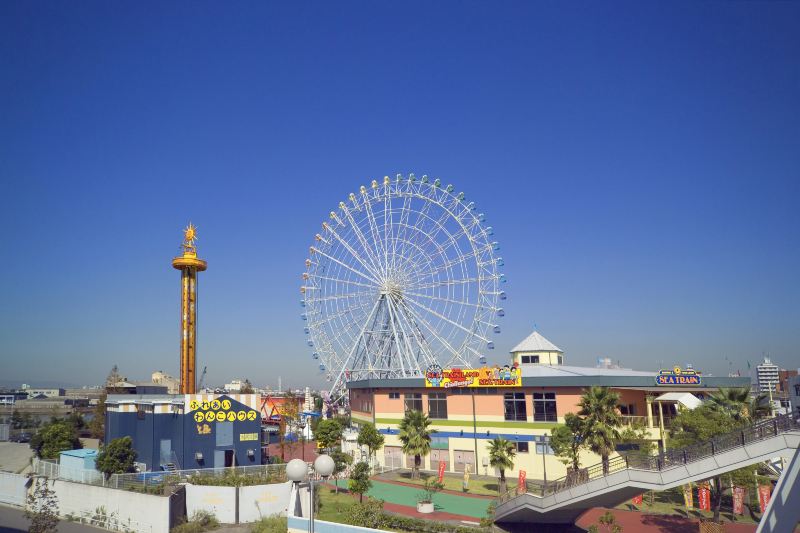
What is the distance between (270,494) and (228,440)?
11862 millimetres

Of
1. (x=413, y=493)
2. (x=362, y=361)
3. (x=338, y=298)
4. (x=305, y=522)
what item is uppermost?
(x=338, y=298)

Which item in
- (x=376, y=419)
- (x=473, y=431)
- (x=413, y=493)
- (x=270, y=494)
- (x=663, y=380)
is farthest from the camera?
(x=376, y=419)

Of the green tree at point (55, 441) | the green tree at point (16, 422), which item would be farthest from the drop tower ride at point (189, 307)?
the green tree at point (16, 422)

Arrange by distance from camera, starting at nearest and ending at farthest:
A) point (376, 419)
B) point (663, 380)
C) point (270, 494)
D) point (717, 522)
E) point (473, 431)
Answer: point (717, 522) < point (270, 494) < point (663, 380) < point (473, 431) < point (376, 419)

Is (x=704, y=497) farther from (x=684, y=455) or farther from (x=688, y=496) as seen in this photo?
(x=684, y=455)

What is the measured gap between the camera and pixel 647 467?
79.9ft

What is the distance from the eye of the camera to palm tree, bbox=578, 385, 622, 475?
3069 cm

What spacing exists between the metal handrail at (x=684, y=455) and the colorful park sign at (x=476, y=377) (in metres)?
18.8

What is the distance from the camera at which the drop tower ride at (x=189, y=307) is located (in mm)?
57781

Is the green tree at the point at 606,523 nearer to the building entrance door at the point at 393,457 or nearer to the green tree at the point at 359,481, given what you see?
the green tree at the point at 359,481

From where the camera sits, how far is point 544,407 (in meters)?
46.9

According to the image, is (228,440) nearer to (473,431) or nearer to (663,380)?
(473,431)

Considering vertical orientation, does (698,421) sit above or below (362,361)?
below

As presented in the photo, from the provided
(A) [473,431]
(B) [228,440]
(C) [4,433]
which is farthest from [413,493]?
(C) [4,433]
